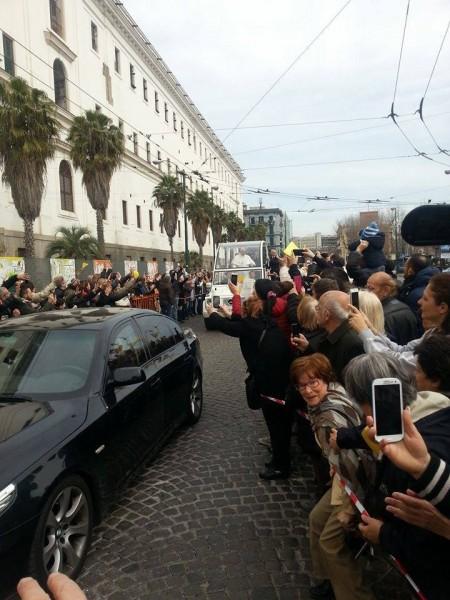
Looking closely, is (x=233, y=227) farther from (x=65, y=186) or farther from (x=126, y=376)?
(x=126, y=376)

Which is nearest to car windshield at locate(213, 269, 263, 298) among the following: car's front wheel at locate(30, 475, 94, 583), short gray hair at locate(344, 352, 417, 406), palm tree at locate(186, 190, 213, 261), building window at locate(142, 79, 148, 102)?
car's front wheel at locate(30, 475, 94, 583)

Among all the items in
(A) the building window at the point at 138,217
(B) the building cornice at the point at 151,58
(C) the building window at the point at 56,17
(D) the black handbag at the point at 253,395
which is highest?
(B) the building cornice at the point at 151,58

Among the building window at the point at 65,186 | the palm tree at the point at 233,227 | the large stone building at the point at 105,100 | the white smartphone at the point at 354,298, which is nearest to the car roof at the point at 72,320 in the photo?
the white smartphone at the point at 354,298

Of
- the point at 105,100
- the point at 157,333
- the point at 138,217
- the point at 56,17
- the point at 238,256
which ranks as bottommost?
the point at 157,333

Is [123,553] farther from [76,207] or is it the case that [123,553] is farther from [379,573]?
[76,207]

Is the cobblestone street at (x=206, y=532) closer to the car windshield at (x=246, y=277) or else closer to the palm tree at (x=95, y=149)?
the car windshield at (x=246, y=277)

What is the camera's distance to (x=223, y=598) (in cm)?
269

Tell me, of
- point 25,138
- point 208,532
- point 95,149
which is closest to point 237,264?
point 25,138

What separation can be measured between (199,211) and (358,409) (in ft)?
144

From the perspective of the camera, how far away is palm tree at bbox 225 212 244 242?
196 ft

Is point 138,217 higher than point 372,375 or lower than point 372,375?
higher

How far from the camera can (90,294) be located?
11078 millimetres

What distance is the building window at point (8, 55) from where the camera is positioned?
73.0 feet

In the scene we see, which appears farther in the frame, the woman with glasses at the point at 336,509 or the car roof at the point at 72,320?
the car roof at the point at 72,320
